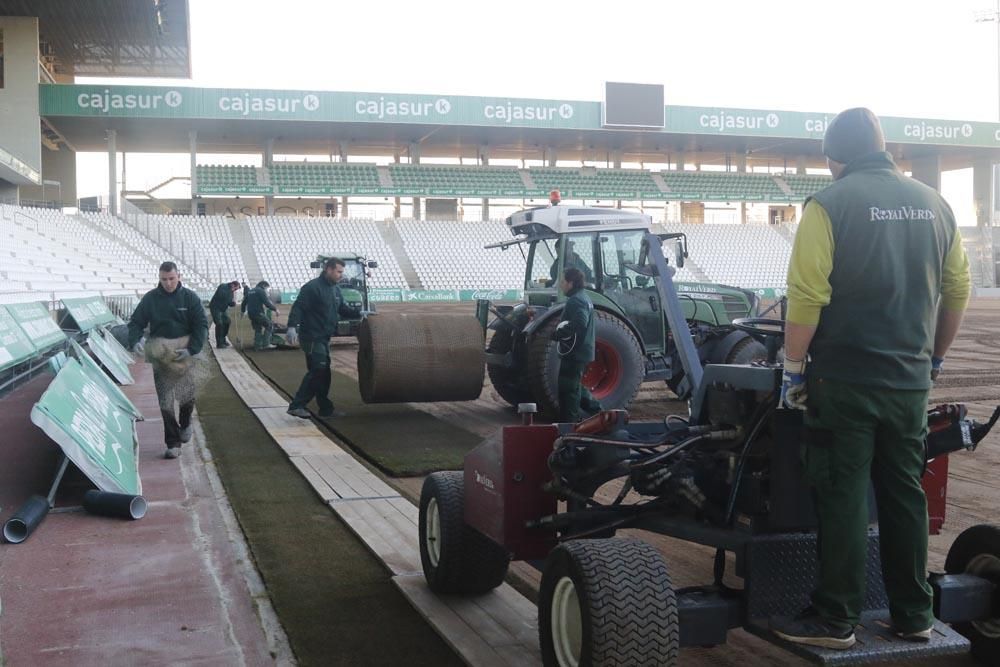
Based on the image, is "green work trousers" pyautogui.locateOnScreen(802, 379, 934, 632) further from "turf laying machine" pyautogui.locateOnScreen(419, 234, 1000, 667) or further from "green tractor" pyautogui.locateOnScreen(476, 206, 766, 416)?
"green tractor" pyautogui.locateOnScreen(476, 206, 766, 416)

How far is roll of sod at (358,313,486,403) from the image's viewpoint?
32.2 ft

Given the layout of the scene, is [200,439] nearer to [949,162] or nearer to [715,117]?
[715,117]

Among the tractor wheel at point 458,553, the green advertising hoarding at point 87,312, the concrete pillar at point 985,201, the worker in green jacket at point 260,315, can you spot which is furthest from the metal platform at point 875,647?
the concrete pillar at point 985,201

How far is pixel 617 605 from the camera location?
3.05 metres

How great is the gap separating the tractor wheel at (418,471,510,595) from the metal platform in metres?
1.57

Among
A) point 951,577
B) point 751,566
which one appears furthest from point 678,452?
point 951,577

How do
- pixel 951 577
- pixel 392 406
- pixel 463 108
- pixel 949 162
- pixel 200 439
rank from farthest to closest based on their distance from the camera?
pixel 949 162 < pixel 463 108 < pixel 392 406 < pixel 200 439 < pixel 951 577

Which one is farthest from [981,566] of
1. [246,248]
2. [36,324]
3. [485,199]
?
[485,199]

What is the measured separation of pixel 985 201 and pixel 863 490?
62.6 meters

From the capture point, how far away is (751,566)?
3182 millimetres

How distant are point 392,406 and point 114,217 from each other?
35013 mm

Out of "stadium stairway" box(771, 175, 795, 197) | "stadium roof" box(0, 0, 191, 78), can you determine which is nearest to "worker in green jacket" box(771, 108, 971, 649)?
"stadium roof" box(0, 0, 191, 78)

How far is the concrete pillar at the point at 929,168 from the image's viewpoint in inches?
2259

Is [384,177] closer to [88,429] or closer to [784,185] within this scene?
[784,185]
